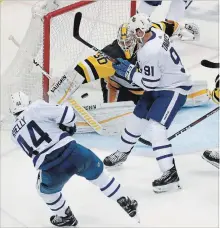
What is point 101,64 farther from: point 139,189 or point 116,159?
point 139,189

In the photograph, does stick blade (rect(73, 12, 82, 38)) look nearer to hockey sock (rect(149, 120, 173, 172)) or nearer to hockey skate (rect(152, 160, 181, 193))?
hockey sock (rect(149, 120, 173, 172))

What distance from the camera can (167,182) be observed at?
3.45 m

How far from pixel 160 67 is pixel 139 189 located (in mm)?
647

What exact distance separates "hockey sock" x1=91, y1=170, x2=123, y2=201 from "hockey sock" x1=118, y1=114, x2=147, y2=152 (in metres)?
0.46

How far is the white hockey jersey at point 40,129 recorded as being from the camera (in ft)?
9.78

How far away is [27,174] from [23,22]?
231 centimetres

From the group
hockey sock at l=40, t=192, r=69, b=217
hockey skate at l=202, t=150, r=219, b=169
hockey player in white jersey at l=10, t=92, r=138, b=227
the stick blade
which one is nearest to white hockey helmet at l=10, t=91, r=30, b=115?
hockey player in white jersey at l=10, t=92, r=138, b=227

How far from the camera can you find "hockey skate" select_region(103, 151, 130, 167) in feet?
12.0

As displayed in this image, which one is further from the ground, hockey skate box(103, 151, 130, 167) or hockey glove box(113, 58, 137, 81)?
hockey glove box(113, 58, 137, 81)

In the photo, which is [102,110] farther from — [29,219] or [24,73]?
[29,219]

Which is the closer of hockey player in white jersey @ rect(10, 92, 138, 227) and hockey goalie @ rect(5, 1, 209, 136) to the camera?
hockey player in white jersey @ rect(10, 92, 138, 227)

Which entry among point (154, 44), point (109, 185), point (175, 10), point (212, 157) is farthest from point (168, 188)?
point (175, 10)

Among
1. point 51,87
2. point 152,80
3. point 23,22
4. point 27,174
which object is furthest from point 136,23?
point 23,22

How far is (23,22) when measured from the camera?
5727mm
